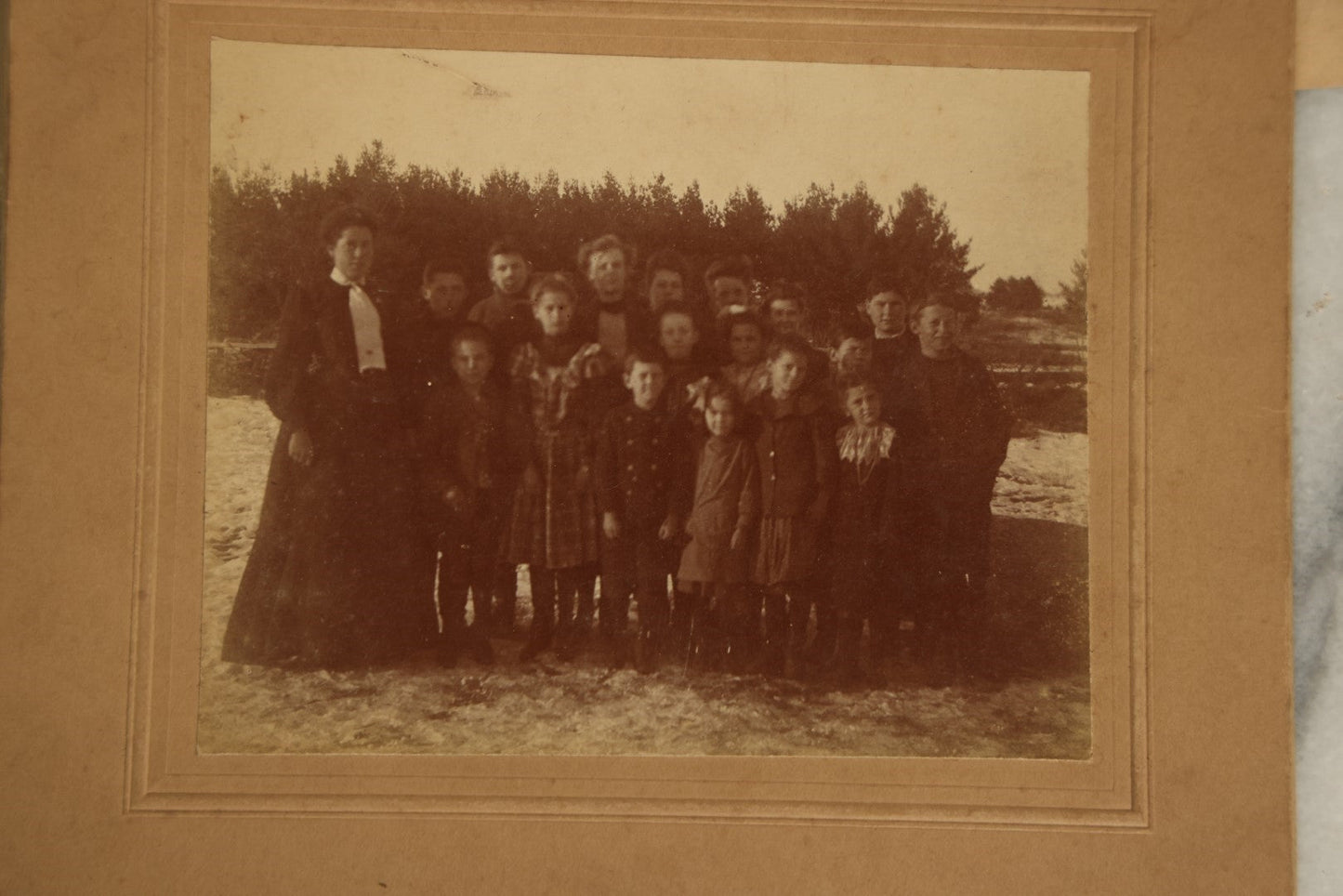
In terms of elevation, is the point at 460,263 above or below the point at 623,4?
below

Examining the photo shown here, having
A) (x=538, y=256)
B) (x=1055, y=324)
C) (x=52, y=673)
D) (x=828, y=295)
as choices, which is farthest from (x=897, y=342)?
(x=52, y=673)

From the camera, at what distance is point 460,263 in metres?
2.90

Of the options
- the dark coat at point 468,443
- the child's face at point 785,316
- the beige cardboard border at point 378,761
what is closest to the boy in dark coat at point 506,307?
the dark coat at point 468,443

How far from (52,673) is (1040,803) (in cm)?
321

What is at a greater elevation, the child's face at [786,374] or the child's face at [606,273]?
the child's face at [606,273]

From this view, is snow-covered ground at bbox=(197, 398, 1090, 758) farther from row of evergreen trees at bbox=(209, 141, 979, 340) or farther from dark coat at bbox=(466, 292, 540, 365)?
dark coat at bbox=(466, 292, 540, 365)

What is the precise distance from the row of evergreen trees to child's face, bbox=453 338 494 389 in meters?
0.18

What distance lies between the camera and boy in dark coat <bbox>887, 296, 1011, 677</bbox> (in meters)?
2.92

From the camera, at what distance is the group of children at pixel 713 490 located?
2.91 m

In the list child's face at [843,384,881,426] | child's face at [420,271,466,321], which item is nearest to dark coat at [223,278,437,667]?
child's face at [420,271,466,321]

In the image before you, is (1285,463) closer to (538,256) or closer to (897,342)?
(897,342)

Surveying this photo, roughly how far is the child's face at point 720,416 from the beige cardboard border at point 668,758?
1077 millimetres

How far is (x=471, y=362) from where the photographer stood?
9.47 ft

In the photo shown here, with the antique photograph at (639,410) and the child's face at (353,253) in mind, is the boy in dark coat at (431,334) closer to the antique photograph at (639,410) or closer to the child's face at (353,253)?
the antique photograph at (639,410)
